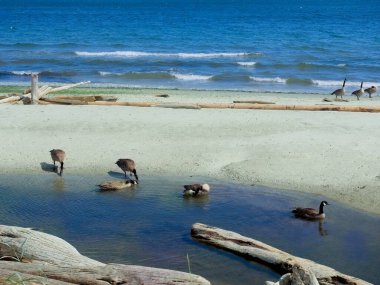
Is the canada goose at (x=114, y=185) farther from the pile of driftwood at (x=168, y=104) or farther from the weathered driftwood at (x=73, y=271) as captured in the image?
the pile of driftwood at (x=168, y=104)

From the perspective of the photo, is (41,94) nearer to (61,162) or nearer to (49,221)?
(61,162)

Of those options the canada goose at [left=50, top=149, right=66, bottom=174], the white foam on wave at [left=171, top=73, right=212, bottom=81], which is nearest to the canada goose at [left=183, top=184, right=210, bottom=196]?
the canada goose at [left=50, top=149, right=66, bottom=174]

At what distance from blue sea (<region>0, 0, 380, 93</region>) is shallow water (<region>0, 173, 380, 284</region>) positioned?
16057 mm

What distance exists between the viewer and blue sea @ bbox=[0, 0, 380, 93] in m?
30.6

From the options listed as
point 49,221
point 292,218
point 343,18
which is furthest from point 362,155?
point 343,18

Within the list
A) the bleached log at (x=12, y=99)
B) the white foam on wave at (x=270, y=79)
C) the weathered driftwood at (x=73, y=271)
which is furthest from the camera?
the white foam on wave at (x=270, y=79)

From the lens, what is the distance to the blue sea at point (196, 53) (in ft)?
100

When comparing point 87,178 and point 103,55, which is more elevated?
point 103,55

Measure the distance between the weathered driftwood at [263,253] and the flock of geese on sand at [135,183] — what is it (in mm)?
1668

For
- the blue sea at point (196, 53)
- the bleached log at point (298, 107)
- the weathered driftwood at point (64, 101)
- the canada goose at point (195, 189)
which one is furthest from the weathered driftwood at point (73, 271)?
the blue sea at point (196, 53)

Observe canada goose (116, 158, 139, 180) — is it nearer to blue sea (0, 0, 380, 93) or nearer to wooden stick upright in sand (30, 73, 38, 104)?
wooden stick upright in sand (30, 73, 38, 104)

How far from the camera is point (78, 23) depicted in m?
64.1

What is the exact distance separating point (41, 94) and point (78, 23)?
45.1 m

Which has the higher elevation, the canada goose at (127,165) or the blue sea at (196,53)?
the blue sea at (196,53)
